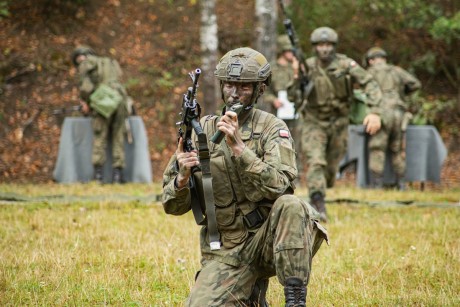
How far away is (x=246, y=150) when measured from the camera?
17.4 feet

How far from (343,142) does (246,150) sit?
5.65 metres

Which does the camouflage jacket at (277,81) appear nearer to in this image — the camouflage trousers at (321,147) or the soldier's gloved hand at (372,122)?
the soldier's gloved hand at (372,122)

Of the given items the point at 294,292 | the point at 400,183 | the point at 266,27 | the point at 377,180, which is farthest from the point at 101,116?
the point at 294,292

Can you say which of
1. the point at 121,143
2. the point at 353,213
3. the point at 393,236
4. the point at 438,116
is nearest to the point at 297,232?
the point at 393,236

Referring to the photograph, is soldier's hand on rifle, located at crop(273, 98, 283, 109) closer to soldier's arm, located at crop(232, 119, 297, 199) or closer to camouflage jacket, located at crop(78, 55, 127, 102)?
→ camouflage jacket, located at crop(78, 55, 127, 102)

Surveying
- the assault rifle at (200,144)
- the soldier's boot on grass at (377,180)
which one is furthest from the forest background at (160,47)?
the assault rifle at (200,144)

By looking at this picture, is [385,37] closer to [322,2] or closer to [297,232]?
[322,2]

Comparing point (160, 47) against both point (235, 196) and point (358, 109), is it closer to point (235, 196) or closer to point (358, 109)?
point (358, 109)

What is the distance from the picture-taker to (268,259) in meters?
5.61

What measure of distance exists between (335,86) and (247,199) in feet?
16.9

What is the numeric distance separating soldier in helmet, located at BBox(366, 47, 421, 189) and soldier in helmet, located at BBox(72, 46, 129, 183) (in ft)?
15.4

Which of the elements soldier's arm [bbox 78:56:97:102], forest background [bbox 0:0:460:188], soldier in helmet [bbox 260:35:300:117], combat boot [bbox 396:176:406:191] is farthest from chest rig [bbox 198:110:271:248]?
forest background [bbox 0:0:460:188]

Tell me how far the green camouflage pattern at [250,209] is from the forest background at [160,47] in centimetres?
1387

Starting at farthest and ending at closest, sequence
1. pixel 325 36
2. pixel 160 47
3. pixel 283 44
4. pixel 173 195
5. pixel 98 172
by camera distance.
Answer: pixel 160 47 → pixel 283 44 → pixel 98 172 → pixel 325 36 → pixel 173 195
